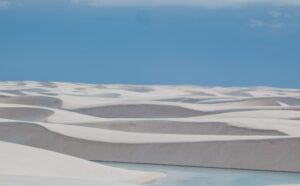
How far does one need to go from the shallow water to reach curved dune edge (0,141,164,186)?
25.3 inches

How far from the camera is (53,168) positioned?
12586mm

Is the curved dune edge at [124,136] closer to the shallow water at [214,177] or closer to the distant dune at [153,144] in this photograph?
the distant dune at [153,144]

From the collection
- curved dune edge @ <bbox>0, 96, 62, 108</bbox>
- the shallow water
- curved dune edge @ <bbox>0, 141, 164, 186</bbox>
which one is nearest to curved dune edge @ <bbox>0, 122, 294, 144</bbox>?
the shallow water

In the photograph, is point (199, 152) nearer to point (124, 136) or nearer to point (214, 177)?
point (124, 136)

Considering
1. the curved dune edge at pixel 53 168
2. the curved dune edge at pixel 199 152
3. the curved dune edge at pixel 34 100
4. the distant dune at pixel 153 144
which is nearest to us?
the curved dune edge at pixel 53 168

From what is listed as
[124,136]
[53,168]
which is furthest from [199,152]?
[53,168]

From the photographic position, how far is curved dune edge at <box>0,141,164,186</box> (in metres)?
12.0

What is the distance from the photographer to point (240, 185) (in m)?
12.7

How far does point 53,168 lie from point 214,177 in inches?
144

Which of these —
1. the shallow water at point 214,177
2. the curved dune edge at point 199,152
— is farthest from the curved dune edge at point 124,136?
the shallow water at point 214,177

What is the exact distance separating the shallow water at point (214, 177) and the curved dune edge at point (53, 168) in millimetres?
641

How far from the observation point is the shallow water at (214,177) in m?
13.1

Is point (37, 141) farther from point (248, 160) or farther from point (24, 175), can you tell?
point (24, 175)

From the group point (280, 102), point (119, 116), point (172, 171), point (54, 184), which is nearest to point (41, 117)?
point (119, 116)
